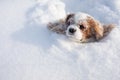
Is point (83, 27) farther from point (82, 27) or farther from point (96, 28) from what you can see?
point (96, 28)

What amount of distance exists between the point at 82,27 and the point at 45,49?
492 millimetres

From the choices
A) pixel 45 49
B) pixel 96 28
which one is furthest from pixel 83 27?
pixel 45 49

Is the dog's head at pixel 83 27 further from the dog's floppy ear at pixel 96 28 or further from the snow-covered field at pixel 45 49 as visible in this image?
the snow-covered field at pixel 45 49

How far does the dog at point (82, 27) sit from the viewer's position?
2.95m

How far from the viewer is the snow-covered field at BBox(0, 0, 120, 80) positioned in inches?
98.9

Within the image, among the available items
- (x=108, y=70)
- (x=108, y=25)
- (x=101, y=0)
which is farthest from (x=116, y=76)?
(x=101, y=0)

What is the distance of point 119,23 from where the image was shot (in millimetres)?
3088

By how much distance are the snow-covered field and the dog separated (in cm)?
8

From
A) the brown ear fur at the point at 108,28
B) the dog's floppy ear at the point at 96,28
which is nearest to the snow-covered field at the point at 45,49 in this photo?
the brown ear fur at the point at 108,28

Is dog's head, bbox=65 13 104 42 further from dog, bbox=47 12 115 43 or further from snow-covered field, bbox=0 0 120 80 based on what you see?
snow-covered field, bbox=0 0 120 80

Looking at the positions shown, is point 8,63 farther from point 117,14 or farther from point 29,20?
point 117,14

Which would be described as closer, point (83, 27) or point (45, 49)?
point (45, 49)

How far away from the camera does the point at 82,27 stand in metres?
3.04

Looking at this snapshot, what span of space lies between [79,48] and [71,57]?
→ 0.16 m
